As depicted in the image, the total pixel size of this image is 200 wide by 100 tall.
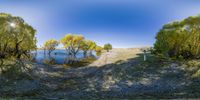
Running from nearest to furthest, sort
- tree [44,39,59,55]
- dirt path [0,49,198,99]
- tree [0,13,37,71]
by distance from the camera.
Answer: dirt path [0,49,198,99] < tree [0,13,37,71] < tree [44,39,59,55]

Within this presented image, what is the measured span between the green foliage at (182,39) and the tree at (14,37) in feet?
81.9

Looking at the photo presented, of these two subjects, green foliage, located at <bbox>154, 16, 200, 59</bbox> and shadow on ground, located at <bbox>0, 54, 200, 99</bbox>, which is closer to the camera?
shadow on ground, located at <bbox>0, 54, 200, 99</bbox>

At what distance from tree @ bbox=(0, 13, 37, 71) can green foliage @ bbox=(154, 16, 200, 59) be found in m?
25.0

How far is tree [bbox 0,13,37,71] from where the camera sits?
56381 mm

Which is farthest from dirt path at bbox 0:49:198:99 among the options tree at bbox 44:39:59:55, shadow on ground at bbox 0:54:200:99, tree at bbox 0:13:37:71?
tree at bbox 44:39:59:55

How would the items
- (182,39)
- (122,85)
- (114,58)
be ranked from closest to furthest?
(122,85), (182,39), (114,58)


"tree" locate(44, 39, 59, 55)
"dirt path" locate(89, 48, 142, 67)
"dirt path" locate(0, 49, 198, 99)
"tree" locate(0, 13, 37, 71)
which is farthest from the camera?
"tree" locate(44, 39, 59, 55)

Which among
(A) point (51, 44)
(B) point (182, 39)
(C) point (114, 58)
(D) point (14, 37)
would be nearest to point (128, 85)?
(B) point (182, 39)

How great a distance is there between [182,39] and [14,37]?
96.8 feet

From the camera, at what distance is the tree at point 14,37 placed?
56381 mm

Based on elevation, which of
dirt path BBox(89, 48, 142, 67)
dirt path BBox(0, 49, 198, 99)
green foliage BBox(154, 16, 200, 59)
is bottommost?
dirt path BBox(0, 49, 198, 99)

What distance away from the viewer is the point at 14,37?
58625 mm

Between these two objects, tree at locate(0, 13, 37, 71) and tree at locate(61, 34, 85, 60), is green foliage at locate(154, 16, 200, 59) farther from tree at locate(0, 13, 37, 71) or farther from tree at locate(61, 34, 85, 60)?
tree at locate(61, 34, 85, 60)

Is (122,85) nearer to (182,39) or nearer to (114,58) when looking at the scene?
(182,39)
